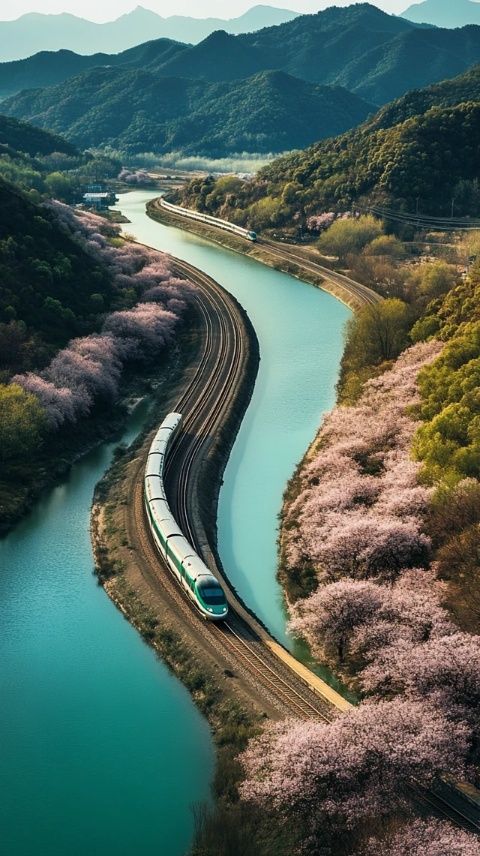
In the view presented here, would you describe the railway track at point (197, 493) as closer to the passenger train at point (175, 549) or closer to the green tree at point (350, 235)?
the passenger train at point (175, 549)

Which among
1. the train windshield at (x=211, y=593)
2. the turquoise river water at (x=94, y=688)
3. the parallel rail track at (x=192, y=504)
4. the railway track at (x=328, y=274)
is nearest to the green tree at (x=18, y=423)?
the turquoise river water at (x=94, y=688)

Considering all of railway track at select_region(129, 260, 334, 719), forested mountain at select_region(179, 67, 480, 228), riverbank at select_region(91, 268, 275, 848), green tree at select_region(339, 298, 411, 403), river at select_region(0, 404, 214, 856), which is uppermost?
forested mountain at select_region(179, 67, 480, 228)

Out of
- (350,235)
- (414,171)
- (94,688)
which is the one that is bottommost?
(94,688)

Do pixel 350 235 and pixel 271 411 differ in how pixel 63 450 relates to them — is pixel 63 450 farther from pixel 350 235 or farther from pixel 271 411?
pixel 350 235

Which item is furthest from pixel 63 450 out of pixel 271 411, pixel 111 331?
pixel 111 331

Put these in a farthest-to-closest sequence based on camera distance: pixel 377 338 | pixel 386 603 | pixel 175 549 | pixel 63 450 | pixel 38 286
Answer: pixel 38 286 < pixel 377 338 < pixel 63 450 < pixel 175 549 < pixel 386 603

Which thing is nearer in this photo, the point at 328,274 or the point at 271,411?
the point at 271,411

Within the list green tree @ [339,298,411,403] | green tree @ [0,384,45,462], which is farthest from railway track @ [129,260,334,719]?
green tree @ [339,298,411,403]

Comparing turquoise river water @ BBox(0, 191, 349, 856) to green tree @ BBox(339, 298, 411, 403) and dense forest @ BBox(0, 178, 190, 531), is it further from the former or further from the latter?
green tree @ BBox(339, 298, 411, 403)
